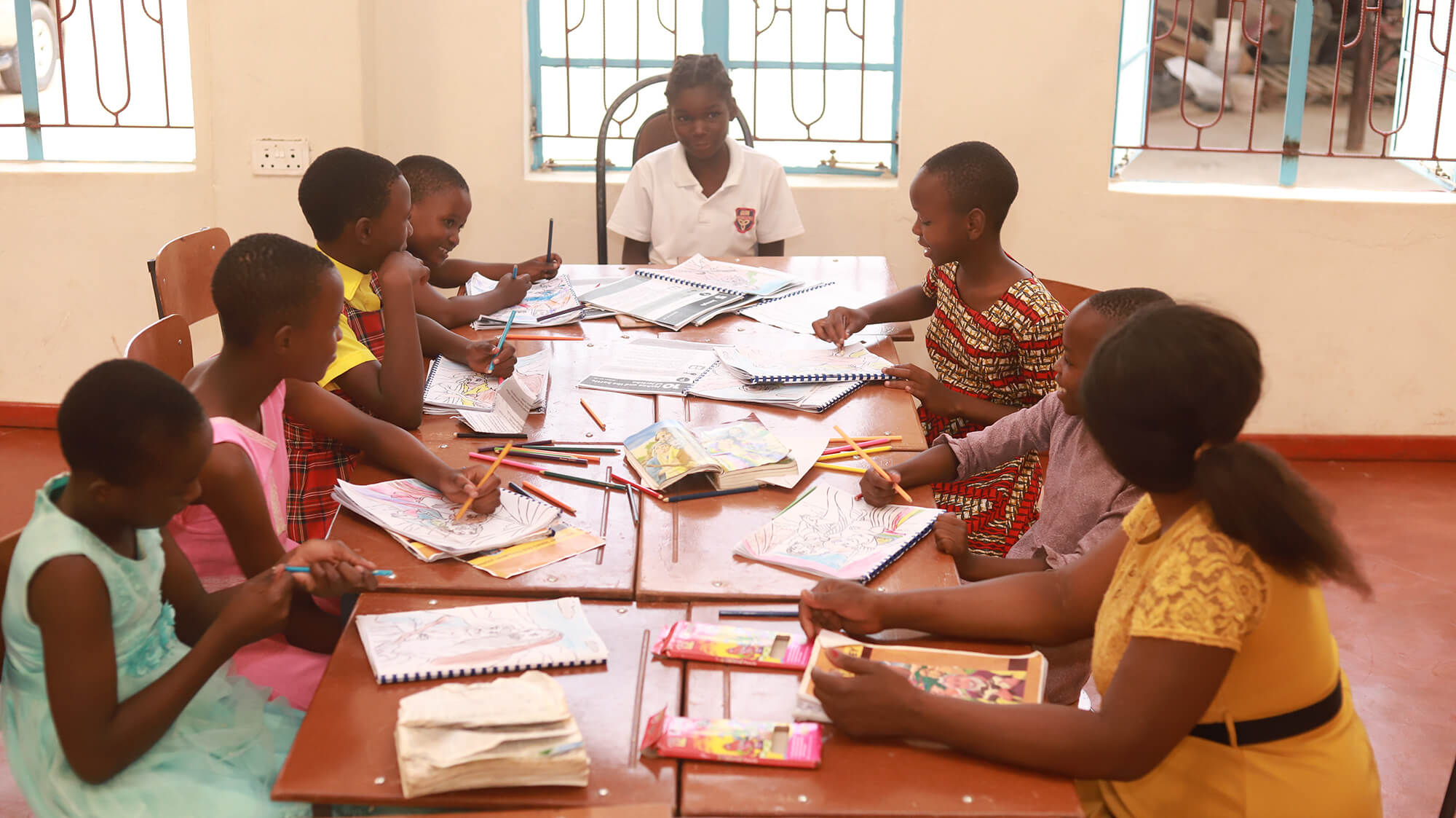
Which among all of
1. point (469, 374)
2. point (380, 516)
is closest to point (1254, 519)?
point (380, 516)

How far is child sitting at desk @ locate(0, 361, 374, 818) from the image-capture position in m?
1.31

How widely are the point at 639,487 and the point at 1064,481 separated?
2.30 feet

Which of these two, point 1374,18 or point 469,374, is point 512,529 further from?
point 1374,18

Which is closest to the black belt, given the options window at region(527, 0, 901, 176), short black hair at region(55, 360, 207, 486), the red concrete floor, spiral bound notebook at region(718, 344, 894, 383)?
the red concrete floor

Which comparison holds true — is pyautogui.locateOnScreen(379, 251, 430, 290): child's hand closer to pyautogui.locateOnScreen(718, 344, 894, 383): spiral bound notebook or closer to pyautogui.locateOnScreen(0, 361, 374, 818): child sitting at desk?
pyautogui.locateOnScreen(718, 344, 894, 383): spiral bound notebook

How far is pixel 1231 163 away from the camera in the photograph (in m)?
7.45

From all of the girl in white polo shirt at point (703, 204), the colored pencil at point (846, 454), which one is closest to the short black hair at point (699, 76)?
the girl in white polo shirt at point (703, 204)

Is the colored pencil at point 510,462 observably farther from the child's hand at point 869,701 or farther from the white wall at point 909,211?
the white wall at point 909,211

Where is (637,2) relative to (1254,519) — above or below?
above

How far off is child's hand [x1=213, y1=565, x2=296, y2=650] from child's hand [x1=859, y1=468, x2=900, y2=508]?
33.8 inches

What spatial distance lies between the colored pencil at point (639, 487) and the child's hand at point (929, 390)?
75 cm

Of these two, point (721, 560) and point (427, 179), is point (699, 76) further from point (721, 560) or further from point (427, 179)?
point (721, 560)

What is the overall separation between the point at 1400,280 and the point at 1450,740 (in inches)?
84.2

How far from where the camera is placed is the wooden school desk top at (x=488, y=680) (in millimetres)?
1163
